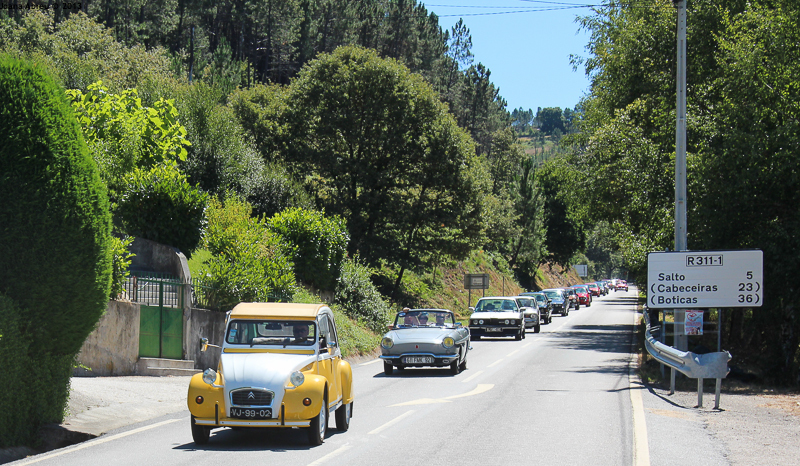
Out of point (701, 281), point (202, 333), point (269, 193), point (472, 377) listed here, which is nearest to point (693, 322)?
point (701, 281)

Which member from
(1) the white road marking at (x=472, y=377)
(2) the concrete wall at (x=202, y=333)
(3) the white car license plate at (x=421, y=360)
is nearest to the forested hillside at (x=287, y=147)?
(2) the concrete wall at (x=202, y=333)

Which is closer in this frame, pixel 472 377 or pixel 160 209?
pixel 472 377

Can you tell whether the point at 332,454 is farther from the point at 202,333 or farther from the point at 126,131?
the point at 126,131

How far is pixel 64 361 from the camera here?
1048 cm

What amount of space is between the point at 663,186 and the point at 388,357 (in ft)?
32.8

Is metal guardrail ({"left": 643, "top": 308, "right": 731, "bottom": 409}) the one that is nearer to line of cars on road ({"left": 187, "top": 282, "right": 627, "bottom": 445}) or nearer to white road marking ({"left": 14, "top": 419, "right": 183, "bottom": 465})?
line of cars on road ({"left": 187, "top": 282, "right": 627, "bottom": 445})

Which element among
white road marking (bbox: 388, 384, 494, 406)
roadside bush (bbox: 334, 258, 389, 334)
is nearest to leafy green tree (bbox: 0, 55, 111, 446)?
white road marking (bbox: 388, 384, 494, 406)

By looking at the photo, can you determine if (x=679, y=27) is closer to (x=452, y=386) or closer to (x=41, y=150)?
(x=452, y=386)

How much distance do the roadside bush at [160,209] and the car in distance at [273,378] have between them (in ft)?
42.0

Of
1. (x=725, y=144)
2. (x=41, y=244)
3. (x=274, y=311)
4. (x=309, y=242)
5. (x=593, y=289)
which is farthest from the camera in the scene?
(x=593, y=289)

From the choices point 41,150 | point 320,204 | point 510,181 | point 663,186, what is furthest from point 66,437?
point 510,181

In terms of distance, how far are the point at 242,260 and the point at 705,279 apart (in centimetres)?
1160

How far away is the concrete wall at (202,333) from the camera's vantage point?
1802 centimetres

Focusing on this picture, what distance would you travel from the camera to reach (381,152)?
128 ft
